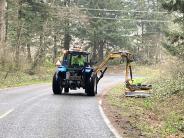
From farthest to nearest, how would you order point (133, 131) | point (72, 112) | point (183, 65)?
1. point (183, 65)
2. point (72, 112)
3. point (133, 131)

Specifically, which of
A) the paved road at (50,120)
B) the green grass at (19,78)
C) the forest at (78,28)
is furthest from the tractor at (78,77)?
the green grass at (19,78)

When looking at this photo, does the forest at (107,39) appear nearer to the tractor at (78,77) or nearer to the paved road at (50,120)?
the tractor at (78,77)

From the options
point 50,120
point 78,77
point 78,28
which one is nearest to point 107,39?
point 78,28

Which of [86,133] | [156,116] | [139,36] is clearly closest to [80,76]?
[156,116]

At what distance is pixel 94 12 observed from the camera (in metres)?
65.6

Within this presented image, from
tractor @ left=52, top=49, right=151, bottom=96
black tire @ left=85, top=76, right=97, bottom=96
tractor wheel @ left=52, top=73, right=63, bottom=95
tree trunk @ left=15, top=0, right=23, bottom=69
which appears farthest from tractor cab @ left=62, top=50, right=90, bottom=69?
tree trunk @ left=15, top=0, right=23, bottom=69

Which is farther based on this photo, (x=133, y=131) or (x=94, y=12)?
(x=94, y=12)

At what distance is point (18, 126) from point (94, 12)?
177ft

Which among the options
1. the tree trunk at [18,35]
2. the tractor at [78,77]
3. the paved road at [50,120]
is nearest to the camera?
the paved road at [50,120]

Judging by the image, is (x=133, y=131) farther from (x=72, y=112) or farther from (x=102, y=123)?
(x=72, y=112)

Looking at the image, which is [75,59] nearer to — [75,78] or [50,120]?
[75,78]

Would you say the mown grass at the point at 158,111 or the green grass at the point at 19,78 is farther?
the green grass at the point at 19,78

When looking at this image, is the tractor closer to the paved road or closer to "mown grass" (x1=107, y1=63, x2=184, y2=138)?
"mown grass" (x1=107, y1=63, x2=184, y2=138)

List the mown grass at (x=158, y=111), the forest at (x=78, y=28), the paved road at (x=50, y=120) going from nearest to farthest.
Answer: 1. the paved road at (x=50, y=120)
2. the mown grass at (x=158, y=111)
3. the forest at (x=78, y=28)
